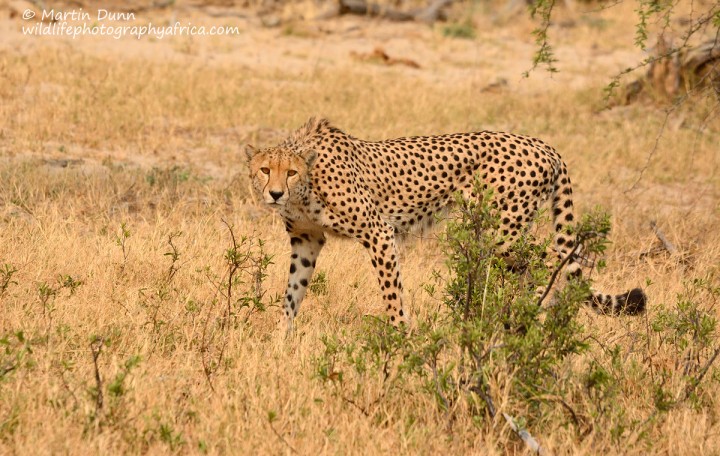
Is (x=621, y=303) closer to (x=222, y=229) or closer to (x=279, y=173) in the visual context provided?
(x=279, y=173)

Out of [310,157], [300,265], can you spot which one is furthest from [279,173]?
[300,265]

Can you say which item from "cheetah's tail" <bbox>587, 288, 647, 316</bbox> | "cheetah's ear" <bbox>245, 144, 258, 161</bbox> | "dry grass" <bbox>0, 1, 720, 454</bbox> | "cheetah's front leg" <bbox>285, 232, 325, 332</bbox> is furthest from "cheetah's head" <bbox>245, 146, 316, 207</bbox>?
"cheetah's tail" <bbox>587, 288, 647, 316</bbox>

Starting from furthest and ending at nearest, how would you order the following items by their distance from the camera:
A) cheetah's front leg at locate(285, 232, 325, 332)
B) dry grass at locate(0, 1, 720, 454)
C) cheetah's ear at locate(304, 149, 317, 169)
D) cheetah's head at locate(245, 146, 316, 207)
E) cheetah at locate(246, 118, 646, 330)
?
cheetah's front leg at locate(285, 232, 325, 332) < cheetah at locate(246, 118, 646, 330) < cheetah's ear at locate(304, 149, 317, 169) < cheetah's head at locate(245, 146, 316, 207) < dry grass at locate(0, 1, 720, 454)

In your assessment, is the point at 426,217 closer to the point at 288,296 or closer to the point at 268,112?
the point at 288,296

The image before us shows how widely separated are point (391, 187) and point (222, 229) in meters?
1.62

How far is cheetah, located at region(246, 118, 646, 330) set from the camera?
5336 mm

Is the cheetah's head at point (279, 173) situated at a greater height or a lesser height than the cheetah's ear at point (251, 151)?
lesser

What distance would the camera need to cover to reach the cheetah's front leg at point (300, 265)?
557 cm

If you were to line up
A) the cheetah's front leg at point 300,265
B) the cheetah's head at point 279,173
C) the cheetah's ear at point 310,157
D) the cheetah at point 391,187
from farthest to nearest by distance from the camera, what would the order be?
the cheetah's front leg at point 300,265, the cheetah at point 391,187, the cheetah's ear at point 310,157, the cheetah's head at point 279,173

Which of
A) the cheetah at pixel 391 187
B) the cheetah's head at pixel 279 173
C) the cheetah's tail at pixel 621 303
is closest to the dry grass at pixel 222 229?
the cheetah's tail at pixel 621 303

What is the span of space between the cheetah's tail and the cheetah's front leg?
4.85 ft

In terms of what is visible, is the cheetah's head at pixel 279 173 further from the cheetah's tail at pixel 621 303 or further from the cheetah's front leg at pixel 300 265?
the cheetah's tail at pixel 621 303

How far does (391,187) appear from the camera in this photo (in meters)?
5.81

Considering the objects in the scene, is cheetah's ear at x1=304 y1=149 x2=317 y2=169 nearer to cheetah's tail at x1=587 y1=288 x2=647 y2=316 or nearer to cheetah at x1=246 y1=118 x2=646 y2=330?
cheetah at x1=246 y1=118 x2=646 y2=330
